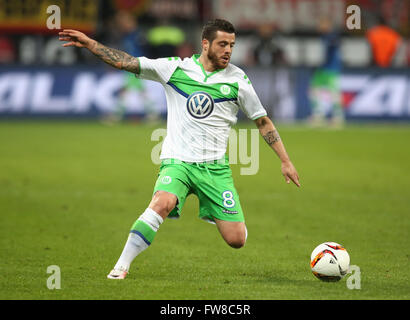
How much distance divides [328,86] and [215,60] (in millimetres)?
14978

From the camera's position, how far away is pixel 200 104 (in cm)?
704

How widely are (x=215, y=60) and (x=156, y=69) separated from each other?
19.6 inches

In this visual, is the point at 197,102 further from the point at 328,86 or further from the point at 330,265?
the point at 328,86

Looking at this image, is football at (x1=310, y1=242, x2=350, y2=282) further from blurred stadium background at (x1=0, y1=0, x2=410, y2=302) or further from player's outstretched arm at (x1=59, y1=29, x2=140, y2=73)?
player's outstretched arm at (x1=59, y1=29, x2=140, y2=73)

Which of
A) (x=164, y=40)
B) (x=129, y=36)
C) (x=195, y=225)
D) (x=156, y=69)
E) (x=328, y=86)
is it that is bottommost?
(x=195, y=225)


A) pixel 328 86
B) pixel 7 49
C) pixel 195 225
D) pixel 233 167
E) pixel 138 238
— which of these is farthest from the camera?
pixel 7 49

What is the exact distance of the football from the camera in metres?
6.71

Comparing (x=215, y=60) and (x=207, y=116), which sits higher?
(x=215, y=60)

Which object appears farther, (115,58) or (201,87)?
(201,87)

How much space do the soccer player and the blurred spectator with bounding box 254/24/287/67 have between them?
16.3 metres

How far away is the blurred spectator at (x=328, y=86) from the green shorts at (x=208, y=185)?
48.8ft

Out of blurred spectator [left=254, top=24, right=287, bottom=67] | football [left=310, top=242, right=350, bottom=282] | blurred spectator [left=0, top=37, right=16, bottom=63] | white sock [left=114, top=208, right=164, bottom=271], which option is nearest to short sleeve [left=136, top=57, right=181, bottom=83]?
white sock [left=114, top=208, right=164, bottom=271]

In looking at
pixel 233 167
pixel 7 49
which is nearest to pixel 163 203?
pixel 233 167

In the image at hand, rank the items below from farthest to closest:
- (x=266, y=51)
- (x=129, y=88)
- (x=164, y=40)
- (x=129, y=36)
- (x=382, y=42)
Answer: (x=382, y=42), (x=164, y=40), (x=266, y=51), (x=129, y=36), (x=129, y=88)
